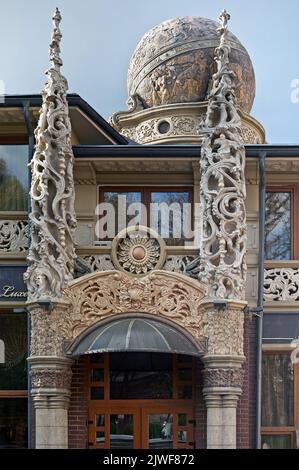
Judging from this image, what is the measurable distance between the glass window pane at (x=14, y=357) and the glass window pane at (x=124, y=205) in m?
2.86

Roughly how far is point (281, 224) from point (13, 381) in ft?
21.3

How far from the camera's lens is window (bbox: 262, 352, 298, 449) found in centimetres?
1758

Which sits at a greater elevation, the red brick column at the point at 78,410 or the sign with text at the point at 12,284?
the sign with text at the point at 12,284

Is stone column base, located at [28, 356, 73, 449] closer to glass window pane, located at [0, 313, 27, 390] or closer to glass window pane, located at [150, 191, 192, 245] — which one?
glass window pane, located at [0, 313, 27, 390]

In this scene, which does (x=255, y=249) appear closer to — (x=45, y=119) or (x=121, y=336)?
(x=121, y=336)

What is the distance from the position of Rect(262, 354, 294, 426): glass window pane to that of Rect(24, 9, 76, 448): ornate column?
4157 mm

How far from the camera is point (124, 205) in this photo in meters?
18.4

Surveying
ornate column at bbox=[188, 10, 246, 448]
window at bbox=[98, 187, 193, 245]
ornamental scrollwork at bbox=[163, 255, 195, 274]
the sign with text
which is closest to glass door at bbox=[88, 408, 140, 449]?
ornate column at bbox=[188, 10, 246, 448]

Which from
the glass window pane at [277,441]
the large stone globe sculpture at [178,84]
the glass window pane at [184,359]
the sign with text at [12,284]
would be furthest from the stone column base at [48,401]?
the large stone globe sculpture at [178,84]

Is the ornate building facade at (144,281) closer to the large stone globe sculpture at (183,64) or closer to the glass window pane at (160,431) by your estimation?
the glass window pane at (160,431)

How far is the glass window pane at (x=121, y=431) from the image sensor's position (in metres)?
17.3

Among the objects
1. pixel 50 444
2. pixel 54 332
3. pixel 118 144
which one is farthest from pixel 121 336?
pixel 118 144

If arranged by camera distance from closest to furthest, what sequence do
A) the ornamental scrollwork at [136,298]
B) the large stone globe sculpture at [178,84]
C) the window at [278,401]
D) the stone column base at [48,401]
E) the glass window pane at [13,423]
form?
the stone column base at [48,401], the ornamental scrollwork at [136,298], the glass window pane at [13,423], the window at [278,401], the large stone globe sculpture at [178,84]

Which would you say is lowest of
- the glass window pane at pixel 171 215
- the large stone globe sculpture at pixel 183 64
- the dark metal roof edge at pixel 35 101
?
the glass window pane at pixel 171 215
